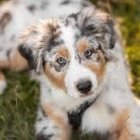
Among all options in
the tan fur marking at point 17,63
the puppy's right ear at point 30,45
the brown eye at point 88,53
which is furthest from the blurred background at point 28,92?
the brown eye at point 88,53

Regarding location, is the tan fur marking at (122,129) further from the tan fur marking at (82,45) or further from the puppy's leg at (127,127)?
the tan fur marking at (82,45)

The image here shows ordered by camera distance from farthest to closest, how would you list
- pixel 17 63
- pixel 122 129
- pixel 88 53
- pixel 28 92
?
pixel 17 63
pixel 28 92
pixel 122 129
pixel 88 53

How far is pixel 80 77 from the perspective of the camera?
5141mm

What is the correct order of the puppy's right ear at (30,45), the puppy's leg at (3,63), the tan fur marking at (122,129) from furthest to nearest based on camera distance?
the puppy's leg at (3,63) < the tan fur marking at (122,129) < the puppy's right ear at (30,45)

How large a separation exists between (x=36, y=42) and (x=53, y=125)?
66cm

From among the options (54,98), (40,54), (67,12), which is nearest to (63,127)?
(54,98)

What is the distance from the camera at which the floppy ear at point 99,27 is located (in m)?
5.38

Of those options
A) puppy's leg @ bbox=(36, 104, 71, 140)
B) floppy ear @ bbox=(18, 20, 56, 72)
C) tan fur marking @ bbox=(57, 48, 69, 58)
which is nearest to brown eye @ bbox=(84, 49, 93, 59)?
tan fur marking @ bbox=(57, 48, 69, 58)

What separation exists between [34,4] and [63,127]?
1.44m

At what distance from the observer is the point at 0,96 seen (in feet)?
20.8

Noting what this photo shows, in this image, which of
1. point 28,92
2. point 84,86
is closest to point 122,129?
point 84,86

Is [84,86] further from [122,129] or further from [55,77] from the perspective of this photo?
[122,129]

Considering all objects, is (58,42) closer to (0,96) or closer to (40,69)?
(40,69)

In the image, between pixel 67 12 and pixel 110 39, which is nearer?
pixel 110 39
